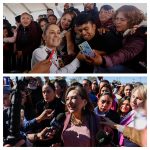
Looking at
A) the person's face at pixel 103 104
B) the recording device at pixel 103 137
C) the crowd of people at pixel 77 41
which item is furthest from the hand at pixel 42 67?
the recording device at pixel 103 137

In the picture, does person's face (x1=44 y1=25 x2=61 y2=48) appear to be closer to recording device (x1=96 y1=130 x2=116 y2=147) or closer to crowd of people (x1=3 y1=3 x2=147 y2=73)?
crowd of people (x1=3 y1=3 x2=147 y2=73)

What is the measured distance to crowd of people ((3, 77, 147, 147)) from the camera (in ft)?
6.79

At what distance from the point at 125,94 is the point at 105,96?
10 cm

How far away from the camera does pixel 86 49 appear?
2.07m

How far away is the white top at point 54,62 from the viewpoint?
81.6 inches

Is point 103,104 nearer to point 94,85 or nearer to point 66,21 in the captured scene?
point 94,85

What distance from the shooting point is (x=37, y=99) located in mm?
2084

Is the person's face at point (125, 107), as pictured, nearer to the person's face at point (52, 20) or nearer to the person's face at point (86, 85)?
the person's face at point (86, 85)

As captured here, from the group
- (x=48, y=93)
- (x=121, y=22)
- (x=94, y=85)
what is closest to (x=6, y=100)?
(x=48, y=93)

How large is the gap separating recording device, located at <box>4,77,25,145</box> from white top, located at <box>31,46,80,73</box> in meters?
0.15

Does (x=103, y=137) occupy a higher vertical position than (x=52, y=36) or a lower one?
lower

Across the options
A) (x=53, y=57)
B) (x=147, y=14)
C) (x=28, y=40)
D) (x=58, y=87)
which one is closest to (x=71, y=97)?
(x=58, y=87)

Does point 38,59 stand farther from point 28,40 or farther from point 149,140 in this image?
point 149,140

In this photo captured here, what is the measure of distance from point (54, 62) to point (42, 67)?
0.07 meters
